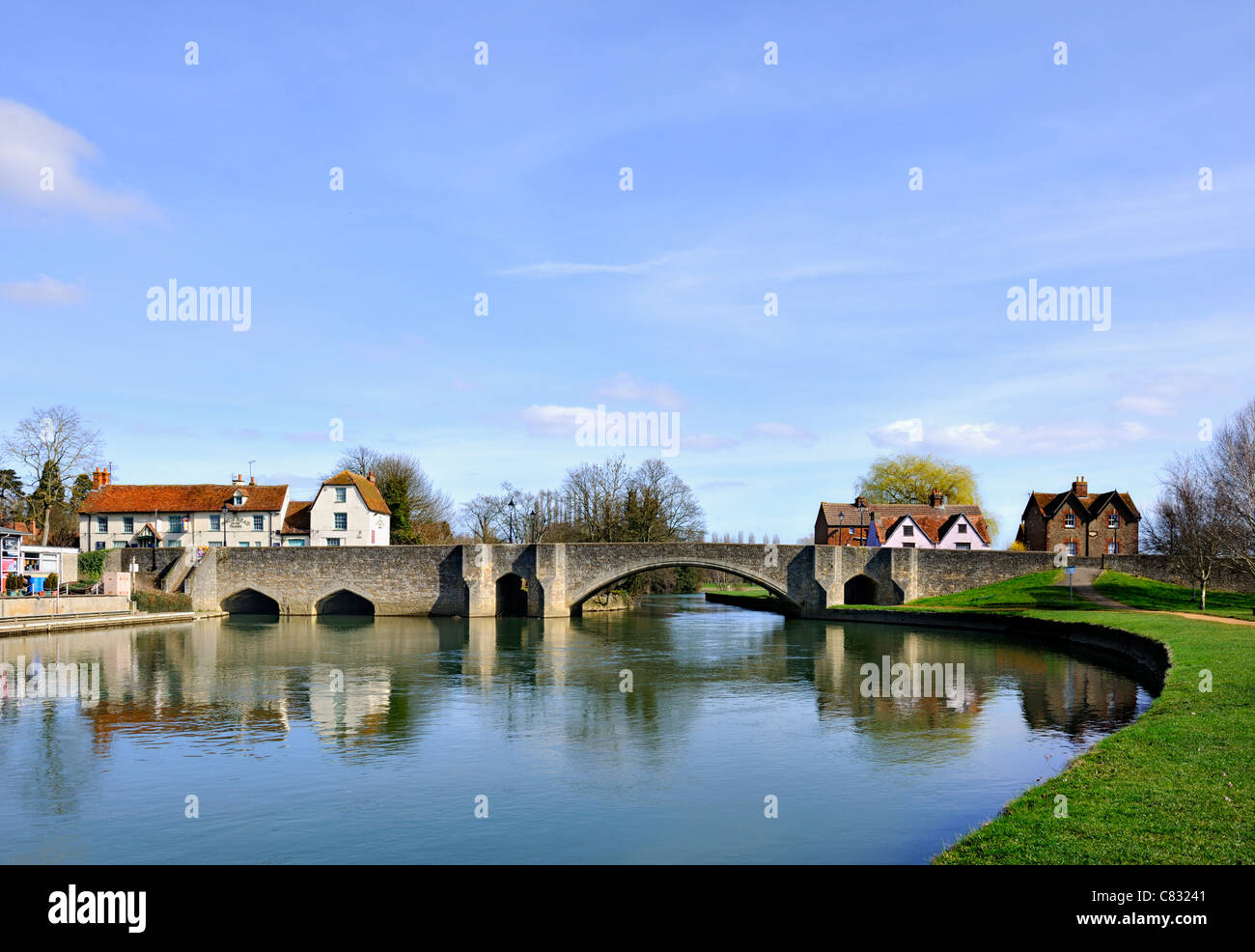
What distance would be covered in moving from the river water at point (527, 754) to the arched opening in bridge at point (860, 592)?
Result: 27.3 meters

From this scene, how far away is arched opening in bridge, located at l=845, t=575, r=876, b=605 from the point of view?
206 feet

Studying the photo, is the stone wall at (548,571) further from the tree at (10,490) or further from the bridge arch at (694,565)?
the tree at (10,490)

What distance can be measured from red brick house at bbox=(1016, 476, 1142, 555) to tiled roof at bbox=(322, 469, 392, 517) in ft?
156

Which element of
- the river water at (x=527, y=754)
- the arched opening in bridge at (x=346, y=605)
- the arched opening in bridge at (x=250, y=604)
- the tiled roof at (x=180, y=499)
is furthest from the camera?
the tiled roof at (x=180, y=499)

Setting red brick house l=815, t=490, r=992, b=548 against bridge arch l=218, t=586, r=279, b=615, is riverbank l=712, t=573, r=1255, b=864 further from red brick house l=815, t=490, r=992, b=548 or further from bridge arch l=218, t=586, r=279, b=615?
bridge arch l=218, t=586, r=279, b=615

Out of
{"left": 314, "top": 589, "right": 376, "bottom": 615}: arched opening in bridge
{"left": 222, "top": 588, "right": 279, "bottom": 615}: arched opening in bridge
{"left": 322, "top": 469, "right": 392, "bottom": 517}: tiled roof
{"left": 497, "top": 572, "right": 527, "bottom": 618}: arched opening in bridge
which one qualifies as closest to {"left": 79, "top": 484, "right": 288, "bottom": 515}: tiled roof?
{"left": 322, "top": 469, "right": 392, "bottom": 517}: tiled roof

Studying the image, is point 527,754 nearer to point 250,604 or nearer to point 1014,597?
point 1014,597

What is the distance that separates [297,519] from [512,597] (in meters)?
17.7

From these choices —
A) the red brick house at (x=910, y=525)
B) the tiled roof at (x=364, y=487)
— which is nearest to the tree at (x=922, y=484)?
the red brick house at (x=910, y=525)

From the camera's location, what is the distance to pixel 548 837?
42.3ft

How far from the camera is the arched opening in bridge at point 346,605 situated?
6216cm
